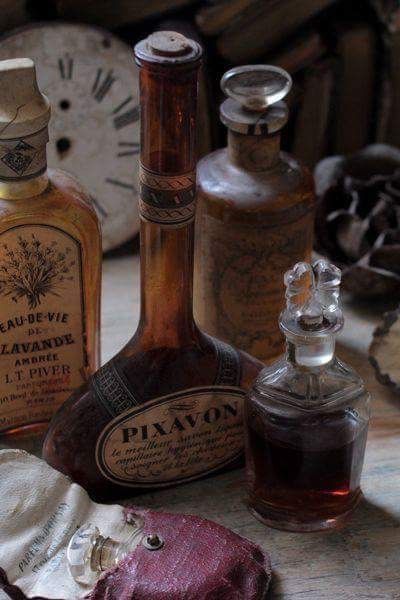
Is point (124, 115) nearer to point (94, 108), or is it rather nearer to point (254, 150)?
point (94, 108)

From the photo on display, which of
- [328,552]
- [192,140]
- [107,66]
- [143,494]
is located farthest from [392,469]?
[107,66]

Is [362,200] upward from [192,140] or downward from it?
downward

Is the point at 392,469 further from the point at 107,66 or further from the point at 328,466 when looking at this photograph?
the point at 107,66

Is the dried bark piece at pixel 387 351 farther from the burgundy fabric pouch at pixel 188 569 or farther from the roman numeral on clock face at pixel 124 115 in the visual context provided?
the roman numeral on clock face at pixel 124 115

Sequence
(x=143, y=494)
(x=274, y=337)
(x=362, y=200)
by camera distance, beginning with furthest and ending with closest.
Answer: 1. (x=362, y=200)
2. (x=274, y=337)
3. (x=143, y=494)

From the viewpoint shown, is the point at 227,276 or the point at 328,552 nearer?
the point at 328,552

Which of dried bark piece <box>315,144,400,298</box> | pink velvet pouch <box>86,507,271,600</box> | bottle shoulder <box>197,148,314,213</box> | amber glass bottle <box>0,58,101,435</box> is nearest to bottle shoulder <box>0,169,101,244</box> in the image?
amber glass bottle <box>0,58,101,435</box>

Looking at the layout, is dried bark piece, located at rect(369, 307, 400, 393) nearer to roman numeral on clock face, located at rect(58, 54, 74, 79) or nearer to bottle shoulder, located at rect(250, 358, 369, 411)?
bottle shoulder, located at rect(250, 358, 369, 411)
